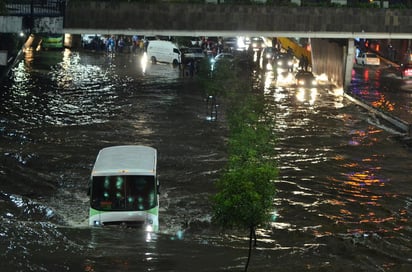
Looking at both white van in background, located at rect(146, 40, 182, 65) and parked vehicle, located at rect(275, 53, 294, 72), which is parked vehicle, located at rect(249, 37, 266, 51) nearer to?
parked vehicle, located at rect(275, 53, 294, 72)

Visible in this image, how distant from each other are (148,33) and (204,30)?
308cm

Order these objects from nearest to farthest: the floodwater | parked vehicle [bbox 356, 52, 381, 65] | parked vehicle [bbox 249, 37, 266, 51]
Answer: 1. the floodwater
2. parked vehicle [bbox 356, 52, 381, 65]
3. parked vehicle [bbox 249, 37, 266, 51]

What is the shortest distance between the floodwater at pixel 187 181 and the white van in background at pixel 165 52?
40.0 ft

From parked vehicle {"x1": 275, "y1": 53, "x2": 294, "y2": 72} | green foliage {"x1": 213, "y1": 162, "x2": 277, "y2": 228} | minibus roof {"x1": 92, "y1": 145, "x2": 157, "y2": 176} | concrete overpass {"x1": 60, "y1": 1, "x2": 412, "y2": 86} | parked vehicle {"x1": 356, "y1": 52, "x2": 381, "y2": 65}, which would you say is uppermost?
concrete overpass {"x1": 60, "y1": 1, "x2": 412, "y2": 86}

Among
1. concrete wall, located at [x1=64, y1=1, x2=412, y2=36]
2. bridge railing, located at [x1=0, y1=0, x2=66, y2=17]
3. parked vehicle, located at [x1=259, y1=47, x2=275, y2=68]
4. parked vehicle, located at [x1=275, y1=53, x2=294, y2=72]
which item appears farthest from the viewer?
parked vehicle, located at [x1=259, y1=47, x2=275, y2=68]

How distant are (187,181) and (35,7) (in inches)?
630

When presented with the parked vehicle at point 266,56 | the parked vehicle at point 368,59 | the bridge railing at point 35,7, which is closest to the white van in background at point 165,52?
the parked vehicle at point 266,56

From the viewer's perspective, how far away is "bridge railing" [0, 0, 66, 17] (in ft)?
104

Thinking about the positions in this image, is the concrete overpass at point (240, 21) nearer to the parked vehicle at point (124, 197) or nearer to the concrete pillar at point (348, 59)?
the concrete pillar at point (348, 59)

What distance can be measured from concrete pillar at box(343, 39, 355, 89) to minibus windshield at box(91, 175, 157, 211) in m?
27.3

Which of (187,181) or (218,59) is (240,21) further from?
(187,181)

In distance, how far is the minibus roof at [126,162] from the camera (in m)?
15.1

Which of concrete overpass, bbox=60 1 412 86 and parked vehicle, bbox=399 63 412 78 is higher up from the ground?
concrete overpass, bbox=60 1 412 86

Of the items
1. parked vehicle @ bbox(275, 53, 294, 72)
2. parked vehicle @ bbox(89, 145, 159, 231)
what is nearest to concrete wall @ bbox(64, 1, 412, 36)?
parked vehicle @ bbox(275, 53, 294, 72)
